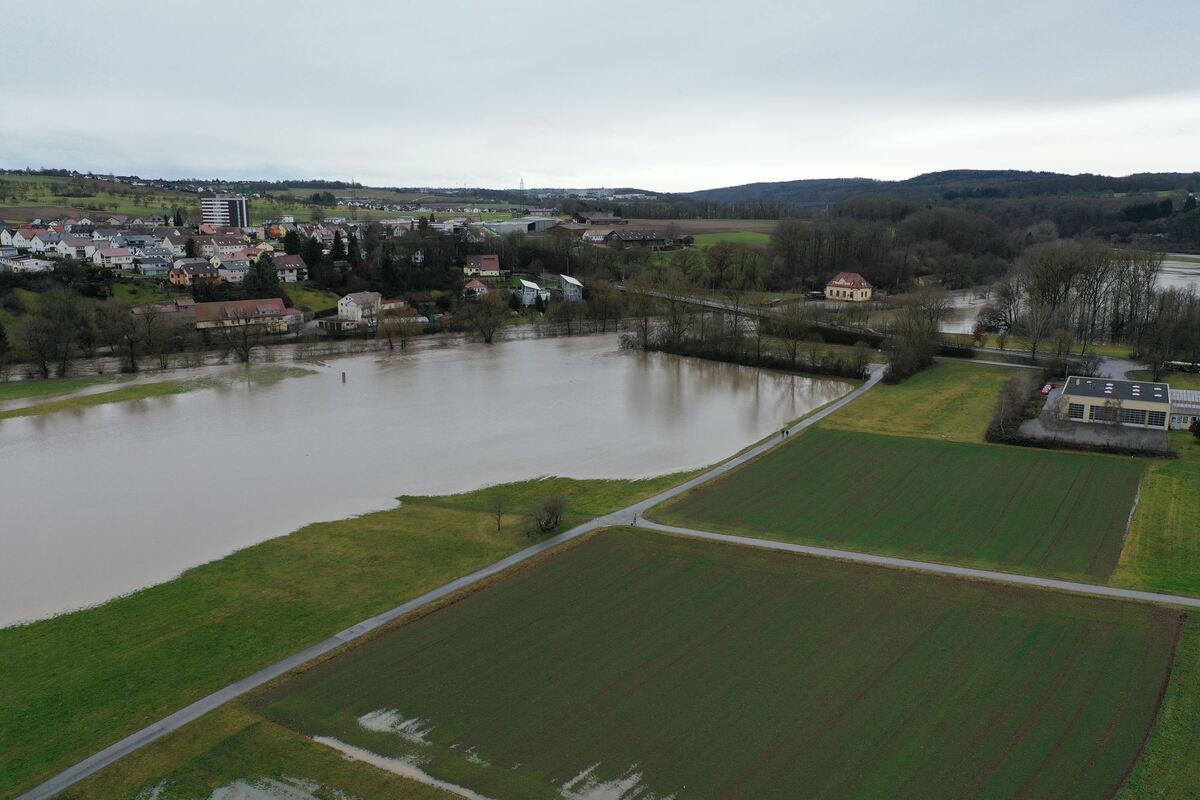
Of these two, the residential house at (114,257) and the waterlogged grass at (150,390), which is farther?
the residential house at (114,257)

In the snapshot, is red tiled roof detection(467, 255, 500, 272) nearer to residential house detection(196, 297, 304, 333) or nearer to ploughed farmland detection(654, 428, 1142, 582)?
residential house detection(196, 297, 304, 333)

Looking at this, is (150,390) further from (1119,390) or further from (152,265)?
(1119,390)

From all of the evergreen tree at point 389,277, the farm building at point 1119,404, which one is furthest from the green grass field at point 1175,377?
the evergreen tree at point 389,277

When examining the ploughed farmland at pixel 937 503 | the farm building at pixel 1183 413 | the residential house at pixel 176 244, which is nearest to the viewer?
the ploughed farmland at pixel 937 503

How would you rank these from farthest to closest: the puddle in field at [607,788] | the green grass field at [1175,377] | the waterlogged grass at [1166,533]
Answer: the green grass field at [1175,377], the waterlogged grass at [1166,533], the puddle in field at [607,788]

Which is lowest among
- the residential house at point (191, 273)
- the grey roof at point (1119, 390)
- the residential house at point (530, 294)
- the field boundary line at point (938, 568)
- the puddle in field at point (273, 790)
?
the puddle in field at point (273, 790)

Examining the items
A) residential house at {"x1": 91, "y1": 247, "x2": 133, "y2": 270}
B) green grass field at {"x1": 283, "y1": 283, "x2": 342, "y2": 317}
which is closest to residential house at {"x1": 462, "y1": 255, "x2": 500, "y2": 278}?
green grass field at {"x1": 283, "y1": 283, "x2": 342, "y2": 317}

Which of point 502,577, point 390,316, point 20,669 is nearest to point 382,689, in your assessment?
point 502,577

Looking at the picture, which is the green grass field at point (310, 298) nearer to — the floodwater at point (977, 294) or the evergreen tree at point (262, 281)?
the evergreen tree at point (262, 281)
